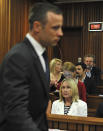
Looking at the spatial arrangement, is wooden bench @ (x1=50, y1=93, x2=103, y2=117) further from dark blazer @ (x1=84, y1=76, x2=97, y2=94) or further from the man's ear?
the man's ear

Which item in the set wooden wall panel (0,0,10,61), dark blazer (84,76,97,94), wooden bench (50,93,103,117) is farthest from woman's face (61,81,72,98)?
wooden wall panel (0,0,10,61)

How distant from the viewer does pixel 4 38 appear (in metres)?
5.68

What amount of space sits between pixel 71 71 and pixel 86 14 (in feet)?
15.8

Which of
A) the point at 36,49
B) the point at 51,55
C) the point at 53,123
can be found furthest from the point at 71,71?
the point at 51,55

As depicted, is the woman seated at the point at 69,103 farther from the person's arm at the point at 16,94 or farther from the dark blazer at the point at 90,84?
the person's arm at the point at 16,94

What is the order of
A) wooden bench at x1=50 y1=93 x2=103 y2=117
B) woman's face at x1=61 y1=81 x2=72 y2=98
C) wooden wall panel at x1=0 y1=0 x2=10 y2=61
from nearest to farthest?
1. woman's face at x1=61 y1=81 x2=72 y2=98
2. wooden bench at x1=50 y1=93 x2=103 y2=117
3. wooden wall panel at x1=0 y1=0 x2=10 y2=61

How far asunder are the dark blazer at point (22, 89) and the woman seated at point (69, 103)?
1890 millimetres

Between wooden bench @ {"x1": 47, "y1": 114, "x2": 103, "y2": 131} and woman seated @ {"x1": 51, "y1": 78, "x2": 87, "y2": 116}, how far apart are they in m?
0.57

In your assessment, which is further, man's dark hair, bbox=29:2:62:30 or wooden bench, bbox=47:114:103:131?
wooden bench, bbox=47:114:103:131

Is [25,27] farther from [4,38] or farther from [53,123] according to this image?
[53,123]

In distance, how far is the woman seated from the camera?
300 centimetres

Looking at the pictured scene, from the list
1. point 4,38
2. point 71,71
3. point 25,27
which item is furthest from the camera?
point 25,27

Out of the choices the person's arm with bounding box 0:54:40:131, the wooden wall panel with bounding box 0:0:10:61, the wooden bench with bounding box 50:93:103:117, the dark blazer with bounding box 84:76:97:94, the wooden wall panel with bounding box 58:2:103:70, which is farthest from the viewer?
the wooden wall panel with bounding box 58:2:103:70

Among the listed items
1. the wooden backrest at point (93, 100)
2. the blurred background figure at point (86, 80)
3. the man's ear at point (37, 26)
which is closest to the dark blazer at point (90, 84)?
the blurred background figure at point (86, 80)
